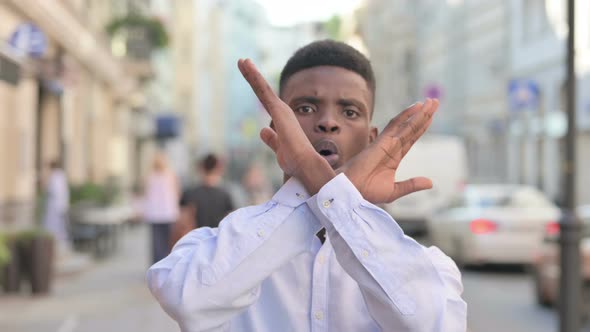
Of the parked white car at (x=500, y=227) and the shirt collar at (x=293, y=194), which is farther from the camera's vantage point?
the parked white car at (x=500, y=227)

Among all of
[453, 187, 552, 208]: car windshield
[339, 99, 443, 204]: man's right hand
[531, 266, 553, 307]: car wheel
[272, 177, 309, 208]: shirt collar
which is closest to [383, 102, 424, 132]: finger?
[339, 99, 443, 204]: man's right hand

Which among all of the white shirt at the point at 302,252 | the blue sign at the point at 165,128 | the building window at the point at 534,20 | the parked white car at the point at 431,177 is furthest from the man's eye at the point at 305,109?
the blue sign at the point at 165,128

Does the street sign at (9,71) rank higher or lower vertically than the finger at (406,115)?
higher

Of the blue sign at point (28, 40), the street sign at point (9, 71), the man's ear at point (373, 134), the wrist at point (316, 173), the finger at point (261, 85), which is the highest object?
the blue sign at point (28, 40)

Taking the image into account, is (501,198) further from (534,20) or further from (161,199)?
(534,20)

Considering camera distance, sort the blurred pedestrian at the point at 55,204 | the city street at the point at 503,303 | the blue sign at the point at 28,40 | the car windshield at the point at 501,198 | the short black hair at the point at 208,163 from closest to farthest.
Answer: the city street at the point at 503,303, the short black hair at the point at 208,163, the blue sign at the point at 28,40, the car windshield at the point at 501,198, the blurred pedestrian at the point at 55,204

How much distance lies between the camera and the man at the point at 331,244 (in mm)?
1758

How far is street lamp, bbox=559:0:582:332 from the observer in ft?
22.7

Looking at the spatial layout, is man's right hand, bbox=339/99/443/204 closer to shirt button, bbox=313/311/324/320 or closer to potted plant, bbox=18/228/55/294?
shirt button, bbox=313/311/324/320

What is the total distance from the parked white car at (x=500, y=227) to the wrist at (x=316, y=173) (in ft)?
37.7

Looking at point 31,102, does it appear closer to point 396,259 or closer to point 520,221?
point 520,221

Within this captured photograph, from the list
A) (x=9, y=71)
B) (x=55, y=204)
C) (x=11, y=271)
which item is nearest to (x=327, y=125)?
(x=9, y=71)

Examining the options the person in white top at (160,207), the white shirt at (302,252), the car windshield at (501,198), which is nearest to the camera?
the white shirt at (302,252)

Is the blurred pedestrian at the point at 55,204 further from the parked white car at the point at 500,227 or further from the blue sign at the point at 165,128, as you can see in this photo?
the blue sign at the point at 165,128
